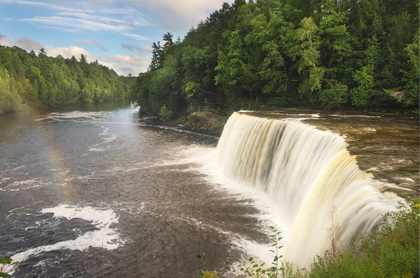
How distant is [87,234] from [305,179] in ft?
32.1

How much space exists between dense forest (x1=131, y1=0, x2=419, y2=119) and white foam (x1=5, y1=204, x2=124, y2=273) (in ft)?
69.2

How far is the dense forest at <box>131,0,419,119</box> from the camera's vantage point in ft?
79.3

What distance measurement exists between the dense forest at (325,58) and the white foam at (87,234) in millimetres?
21092

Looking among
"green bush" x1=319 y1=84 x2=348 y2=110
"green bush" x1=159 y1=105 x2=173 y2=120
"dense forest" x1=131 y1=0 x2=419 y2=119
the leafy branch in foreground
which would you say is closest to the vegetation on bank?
the leafy branch in foreground

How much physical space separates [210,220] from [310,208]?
5.05 meters

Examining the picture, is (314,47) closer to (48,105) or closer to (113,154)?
(113,154)

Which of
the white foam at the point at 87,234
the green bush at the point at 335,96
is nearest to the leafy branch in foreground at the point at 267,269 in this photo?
the white foam at the point at 87,234

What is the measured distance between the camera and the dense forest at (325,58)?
79.3ft

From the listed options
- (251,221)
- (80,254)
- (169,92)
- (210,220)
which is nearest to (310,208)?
(251,221)

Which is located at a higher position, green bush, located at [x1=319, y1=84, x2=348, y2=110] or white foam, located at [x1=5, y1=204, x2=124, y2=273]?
green bush, located at [x1=319, y1=84, x2=348, y2=110]

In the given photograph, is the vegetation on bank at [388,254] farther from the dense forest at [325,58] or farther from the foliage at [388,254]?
the dense forest at [325,58]

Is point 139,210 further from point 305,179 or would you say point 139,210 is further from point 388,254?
point 388,254

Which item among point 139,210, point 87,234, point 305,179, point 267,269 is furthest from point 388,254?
point 139,210

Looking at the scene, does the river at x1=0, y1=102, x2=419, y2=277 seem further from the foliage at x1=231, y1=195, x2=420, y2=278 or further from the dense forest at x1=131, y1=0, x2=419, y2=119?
the dense forest at x1=131, y1=0, x2=419, y2=119
